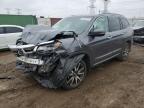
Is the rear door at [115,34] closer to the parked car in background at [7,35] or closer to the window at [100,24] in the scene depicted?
the window at [100,24]

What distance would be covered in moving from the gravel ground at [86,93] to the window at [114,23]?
144 cm

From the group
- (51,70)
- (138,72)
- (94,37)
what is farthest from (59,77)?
(138,72)

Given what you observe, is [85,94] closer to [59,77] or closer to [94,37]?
[59,77]

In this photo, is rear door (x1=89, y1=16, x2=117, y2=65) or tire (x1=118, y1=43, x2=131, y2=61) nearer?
rear door (x1=89, y1=16, x2=117, y2=65)

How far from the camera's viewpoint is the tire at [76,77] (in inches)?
190

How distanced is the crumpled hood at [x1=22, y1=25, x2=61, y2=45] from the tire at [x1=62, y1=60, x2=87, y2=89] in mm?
955

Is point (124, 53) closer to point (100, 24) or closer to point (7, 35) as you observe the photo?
point (100, 24)

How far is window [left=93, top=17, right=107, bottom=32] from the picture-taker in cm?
582

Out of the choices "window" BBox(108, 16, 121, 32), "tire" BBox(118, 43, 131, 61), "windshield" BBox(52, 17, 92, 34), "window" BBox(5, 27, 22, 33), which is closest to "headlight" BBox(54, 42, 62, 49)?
"windshield" BBox(52, 17, 92, 34)

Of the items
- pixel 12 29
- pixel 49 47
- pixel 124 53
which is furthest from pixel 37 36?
pixel 12 29

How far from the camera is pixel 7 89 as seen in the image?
5.07 metres

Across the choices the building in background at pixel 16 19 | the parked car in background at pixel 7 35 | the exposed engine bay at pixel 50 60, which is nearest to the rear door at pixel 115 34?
the exposed engine bay at pixel 50 60

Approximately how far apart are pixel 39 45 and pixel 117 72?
2927mm

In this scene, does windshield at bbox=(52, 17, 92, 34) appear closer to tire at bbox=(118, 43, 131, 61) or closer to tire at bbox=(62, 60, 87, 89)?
tire at bbox=(62, 60, 87, 89)
